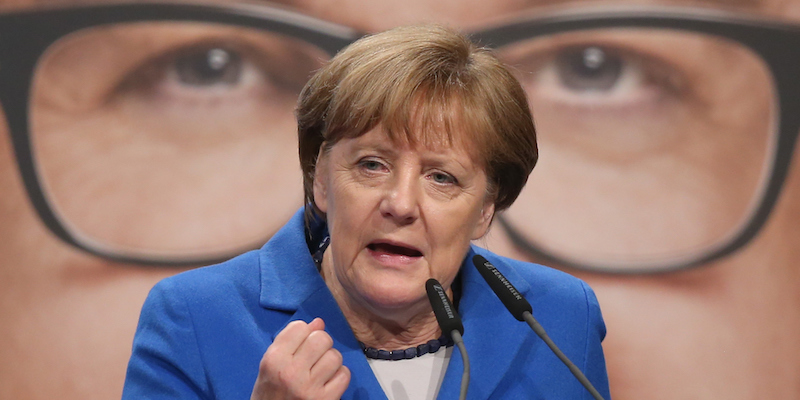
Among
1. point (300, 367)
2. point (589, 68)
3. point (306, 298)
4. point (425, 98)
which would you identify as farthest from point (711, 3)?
point (300, 367)

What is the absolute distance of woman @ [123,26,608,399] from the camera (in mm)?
1525

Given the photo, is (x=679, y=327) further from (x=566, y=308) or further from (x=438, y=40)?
(x=438, y=40)

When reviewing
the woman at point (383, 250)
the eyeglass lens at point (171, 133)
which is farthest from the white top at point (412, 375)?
the eyeglass lens at point (171, 133)

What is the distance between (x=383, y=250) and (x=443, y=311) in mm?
284

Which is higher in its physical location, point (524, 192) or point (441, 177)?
point (441, 177)

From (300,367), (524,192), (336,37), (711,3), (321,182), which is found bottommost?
(524,192)

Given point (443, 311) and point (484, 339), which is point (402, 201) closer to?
point (443, 311)

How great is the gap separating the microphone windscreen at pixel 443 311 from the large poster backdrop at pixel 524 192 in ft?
4.54

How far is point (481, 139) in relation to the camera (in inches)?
62.2

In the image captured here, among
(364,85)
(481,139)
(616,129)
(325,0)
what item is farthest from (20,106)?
(616,129)

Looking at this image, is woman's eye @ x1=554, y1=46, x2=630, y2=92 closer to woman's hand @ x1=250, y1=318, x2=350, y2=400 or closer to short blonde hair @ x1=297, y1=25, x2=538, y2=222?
short blonde hair @ x1=297, y1=25, x2=538, y2=222

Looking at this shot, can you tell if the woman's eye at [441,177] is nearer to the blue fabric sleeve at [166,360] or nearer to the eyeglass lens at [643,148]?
the blue fabric sleeve at [166,360]

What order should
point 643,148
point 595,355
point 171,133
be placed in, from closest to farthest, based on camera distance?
point 595,355
point 171,133
point 643,148

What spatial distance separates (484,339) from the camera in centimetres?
177
